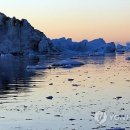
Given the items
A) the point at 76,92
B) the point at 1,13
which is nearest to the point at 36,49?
the point at 1,13

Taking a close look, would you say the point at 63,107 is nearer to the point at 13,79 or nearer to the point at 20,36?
the point at 13,79

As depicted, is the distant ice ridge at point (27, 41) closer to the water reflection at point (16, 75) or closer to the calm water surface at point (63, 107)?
the water reflection at point (16, 75)

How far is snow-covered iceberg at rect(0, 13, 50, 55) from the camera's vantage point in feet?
328

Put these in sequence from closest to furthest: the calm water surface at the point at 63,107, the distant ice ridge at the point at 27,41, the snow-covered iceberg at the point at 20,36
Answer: the calm water surface at the point at 63,107, the distant ice ridge at the point at 27,41, the snow-covered iceberg at the point at 20,36

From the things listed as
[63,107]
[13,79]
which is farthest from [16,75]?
[63,107]

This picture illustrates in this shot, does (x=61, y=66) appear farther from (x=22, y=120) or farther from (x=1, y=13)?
(x=1, y=13)

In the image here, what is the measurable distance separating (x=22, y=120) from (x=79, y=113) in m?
1.89

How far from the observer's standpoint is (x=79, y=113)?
13.1m

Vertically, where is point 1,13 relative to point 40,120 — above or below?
above

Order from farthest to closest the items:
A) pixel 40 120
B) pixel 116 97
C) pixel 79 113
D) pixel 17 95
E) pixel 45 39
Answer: pixel 45 39
pixel 17 95
pixel 116 97
pixel 79 113
pixel 40 120

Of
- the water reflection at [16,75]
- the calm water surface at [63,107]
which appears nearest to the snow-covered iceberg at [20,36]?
the water reflection at [16,75]

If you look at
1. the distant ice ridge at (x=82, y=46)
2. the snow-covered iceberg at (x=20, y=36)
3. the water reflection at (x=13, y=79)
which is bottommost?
the water reflection at (x=13, y=79)

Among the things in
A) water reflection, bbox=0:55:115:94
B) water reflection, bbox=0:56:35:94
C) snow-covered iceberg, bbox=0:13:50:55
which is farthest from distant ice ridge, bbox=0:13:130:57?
water reflection, bbox=0:56:35:94

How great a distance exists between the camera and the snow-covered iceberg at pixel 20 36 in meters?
99.8
